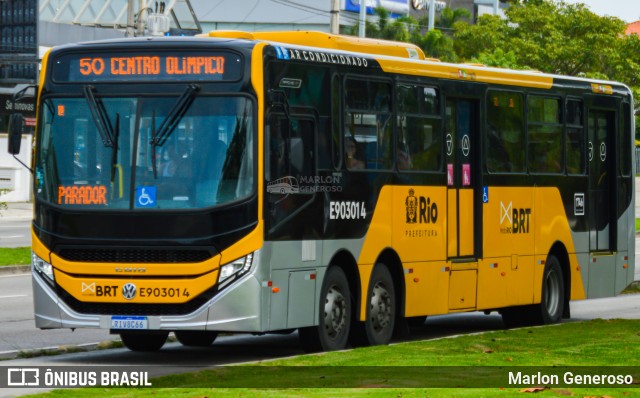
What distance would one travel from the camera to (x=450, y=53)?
75.3m

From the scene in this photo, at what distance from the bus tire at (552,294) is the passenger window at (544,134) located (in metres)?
1.26

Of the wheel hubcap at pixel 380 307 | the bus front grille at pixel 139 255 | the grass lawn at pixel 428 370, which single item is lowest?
the grass lawn at pixel 428 370

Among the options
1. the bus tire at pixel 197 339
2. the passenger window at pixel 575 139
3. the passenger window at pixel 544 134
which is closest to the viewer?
the bus tire at pixel 197 339

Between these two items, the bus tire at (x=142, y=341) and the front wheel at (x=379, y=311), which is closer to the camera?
the bus tire at (x=142, y=341)

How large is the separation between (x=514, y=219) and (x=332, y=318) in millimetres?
4731

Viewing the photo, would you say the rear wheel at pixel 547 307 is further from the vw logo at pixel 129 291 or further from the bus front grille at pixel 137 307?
the vw logo at pixel 129 291

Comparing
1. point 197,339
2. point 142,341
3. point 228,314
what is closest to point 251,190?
point 228,314

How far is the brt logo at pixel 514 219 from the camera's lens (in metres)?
19.7

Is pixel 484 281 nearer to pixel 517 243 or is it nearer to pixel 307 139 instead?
pixel 517 243

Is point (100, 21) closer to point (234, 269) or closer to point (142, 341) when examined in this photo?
point (142, 341)

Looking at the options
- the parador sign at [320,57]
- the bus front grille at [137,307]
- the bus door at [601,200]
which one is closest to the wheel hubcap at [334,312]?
the bus front grille at [137,307]

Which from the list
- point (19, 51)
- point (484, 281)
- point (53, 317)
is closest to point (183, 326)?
point (53, 317)

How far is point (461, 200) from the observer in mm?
18828

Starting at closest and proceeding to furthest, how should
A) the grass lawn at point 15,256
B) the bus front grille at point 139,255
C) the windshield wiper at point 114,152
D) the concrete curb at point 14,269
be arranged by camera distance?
the bus front grille at point 139,255
the windshield wiper at point 114,152
the concrete curb at point 14,269
the grass lawn at point 15,256
